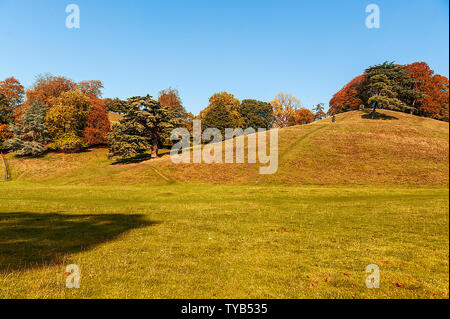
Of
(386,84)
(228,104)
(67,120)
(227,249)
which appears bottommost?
(227,249)

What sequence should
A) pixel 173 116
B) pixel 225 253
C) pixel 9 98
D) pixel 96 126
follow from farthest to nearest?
1. pixel 9 98
2. pixel 96 126
3. pixel 173 116
4. pixel 225 253

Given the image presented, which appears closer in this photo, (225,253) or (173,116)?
(225,253)

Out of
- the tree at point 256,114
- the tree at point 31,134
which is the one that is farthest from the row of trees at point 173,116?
the tree at point 31,134

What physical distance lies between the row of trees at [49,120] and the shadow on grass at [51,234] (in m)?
55.0

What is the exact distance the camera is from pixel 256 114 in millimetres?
106875

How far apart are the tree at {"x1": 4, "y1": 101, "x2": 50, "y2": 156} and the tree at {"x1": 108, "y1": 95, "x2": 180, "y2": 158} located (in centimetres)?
2006

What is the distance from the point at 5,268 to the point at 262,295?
7660mm

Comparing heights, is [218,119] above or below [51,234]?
above

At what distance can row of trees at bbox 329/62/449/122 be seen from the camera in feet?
253

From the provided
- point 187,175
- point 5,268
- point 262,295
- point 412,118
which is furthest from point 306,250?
point 412,118

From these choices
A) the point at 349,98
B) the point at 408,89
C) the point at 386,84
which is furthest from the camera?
the point at 349,98

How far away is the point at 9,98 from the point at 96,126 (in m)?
31.7

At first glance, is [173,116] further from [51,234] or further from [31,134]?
[51,234]

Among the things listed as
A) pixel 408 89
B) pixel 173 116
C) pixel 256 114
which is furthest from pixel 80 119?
pixel 408 89
